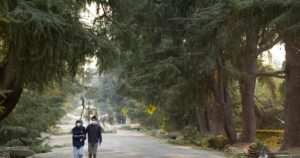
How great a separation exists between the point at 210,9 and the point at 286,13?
346 cm

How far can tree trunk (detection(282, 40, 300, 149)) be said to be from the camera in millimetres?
19094

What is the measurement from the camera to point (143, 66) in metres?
26.2

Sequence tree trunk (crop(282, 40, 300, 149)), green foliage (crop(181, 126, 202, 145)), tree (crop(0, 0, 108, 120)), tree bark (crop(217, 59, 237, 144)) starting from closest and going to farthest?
1. tree (crop(0, 0, 108, 120))
2. tree trunk (crop(282, 40, 300, 149))
3. tree bark (crop(217, 59, 237, 144))
4. green foliage (crop(181, 126, 202, 145))

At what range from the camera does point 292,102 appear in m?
19.3

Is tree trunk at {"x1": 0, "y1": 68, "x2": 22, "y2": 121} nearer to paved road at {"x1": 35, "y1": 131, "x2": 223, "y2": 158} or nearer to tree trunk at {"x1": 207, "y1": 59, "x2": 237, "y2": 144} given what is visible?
paved road at {"x1": 35, "y1": 131, "x2": 223, "y2": 158}

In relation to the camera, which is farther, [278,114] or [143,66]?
[278,114]

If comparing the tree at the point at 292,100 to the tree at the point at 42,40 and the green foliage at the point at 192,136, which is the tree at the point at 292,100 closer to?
the tree at the point at 42,40

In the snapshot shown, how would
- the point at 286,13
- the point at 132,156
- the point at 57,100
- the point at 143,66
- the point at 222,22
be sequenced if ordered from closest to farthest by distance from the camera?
the point at 286,13 < the point at 222,22 < the point at 132,156 < the point at 143,66 < the point at 57,100

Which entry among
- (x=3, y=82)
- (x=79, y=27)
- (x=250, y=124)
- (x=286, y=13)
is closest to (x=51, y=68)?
(x=79, y=27)

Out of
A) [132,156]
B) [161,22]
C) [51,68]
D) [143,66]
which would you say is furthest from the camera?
[143,66]

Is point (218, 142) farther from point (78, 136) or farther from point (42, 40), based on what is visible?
point (42, 40)

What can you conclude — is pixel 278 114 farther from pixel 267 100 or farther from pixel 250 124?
pixel 250 124

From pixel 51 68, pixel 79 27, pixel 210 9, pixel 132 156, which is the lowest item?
pixel 132 156

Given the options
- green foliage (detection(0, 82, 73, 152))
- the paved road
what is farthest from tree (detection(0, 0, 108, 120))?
green foliage (detection(0, 82, 73, 152))
